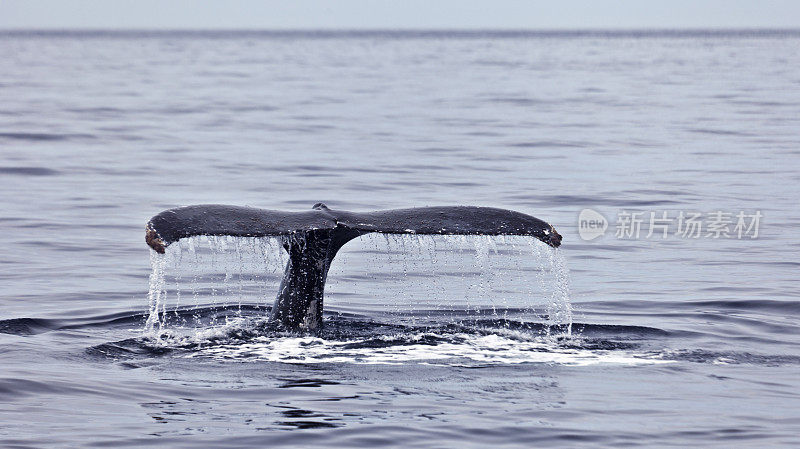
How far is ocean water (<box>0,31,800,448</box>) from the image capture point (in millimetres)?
7023

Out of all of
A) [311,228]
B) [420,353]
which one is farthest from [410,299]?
[311,228]

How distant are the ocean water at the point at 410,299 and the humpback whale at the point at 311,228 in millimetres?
205

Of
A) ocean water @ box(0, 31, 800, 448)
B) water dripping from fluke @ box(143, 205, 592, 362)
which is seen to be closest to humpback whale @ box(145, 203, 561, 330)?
water dripping from fluke @ box(143, 205, 592, 362)

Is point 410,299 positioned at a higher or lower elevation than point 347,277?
lower

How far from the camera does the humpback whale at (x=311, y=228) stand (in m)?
7.19

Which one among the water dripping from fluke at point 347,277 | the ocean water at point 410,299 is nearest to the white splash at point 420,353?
the ocean water at point 410,299

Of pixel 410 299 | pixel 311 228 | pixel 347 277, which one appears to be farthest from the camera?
pixel 347 277

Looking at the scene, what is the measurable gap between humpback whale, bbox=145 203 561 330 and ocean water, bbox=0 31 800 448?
205 millimetres

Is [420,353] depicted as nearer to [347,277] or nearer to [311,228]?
[311,228]

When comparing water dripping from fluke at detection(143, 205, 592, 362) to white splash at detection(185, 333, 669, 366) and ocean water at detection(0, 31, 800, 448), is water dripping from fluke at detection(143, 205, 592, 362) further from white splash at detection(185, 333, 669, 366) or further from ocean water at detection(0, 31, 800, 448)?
white splash at detection(185, 333, 669, 366)

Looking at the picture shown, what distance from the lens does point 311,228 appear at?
780 cm

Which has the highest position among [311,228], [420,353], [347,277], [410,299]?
[311,228]

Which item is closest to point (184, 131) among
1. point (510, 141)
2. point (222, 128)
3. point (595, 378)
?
point (222, 128)

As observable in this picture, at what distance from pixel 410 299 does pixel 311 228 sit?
3628mm
